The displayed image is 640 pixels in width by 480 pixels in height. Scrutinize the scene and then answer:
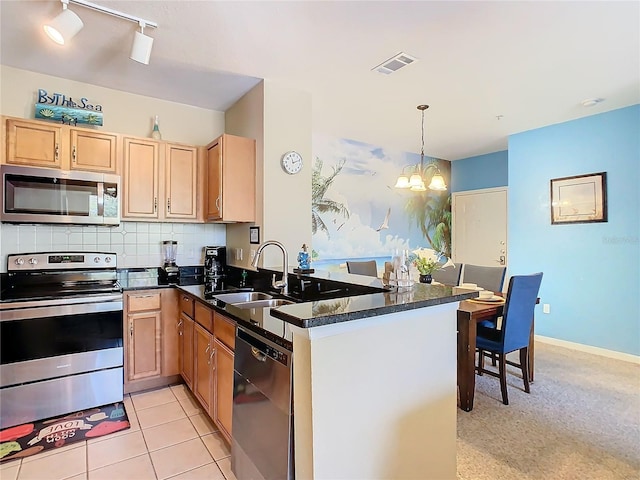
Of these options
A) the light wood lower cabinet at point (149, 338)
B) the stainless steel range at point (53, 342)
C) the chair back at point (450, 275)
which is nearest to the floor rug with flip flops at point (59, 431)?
the stainless steel range at point (53, 342)

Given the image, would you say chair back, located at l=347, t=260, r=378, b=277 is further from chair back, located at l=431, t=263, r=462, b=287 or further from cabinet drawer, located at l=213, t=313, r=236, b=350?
cabinet drawer, located at l=213, t=313, r=236, b=350

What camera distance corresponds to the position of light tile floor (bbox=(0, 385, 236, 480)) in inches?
76.1

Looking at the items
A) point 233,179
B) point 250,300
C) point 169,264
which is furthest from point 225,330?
point 169,264

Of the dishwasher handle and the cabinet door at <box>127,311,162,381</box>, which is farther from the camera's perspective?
the cabinet door at <box>127,311,162,381</box>

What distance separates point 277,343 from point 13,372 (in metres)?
2.09

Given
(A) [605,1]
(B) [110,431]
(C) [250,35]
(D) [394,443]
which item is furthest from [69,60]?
(A) [605,1]

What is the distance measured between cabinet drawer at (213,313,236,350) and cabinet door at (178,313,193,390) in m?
0.63

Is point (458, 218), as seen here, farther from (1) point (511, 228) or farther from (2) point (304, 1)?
(2) point (304, 1)

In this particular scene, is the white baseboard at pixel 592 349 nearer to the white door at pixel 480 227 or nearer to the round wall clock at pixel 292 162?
the white door at pixel 480 227

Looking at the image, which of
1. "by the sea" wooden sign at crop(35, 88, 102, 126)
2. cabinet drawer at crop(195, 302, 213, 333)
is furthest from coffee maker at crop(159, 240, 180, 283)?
"by the sea" wooden sign at crop(35, 88, 102, 126)

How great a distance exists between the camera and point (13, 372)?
235 centimetres

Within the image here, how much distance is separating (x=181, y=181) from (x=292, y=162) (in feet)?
3.49

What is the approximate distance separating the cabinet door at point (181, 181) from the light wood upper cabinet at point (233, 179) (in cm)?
23

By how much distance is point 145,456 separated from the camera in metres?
2.09
